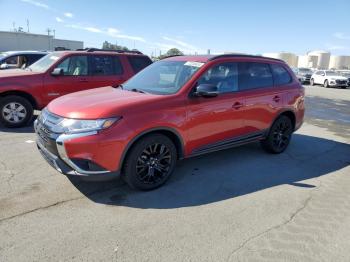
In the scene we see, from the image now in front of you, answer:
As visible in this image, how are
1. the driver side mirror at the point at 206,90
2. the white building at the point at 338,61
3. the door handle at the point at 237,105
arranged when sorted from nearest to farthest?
the driver side mirror at the point at 206,90
the door handle at the point at 237,105
the white building at the point at 338,61

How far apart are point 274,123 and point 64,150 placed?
3837mm

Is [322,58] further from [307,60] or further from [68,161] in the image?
[68,161]

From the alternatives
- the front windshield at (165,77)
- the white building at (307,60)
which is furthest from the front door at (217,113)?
Answer: the white building at (307,60)

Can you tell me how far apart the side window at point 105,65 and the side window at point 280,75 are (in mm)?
4255

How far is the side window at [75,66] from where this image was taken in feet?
26.1

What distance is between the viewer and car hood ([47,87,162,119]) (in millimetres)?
3779

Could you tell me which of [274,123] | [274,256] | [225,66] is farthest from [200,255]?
[274,123]

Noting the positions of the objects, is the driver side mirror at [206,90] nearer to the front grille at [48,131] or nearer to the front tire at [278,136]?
the front grille at [48,131]

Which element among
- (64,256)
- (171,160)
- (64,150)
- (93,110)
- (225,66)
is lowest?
(64,256)

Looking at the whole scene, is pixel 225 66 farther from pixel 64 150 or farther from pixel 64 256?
pixel 64 256

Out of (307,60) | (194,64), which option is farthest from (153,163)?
(307,60)

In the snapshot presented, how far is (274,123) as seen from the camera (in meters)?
5.93

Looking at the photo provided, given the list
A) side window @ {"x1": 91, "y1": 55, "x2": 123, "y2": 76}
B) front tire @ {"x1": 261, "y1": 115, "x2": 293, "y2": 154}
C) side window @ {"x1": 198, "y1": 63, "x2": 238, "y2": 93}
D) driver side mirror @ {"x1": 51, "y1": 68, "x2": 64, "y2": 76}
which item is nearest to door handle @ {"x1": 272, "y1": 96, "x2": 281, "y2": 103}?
front tire @ {"x1": 261, "y1": 115, "x2": 293, "y2": 154}

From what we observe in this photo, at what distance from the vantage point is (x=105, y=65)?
27.9 feet
